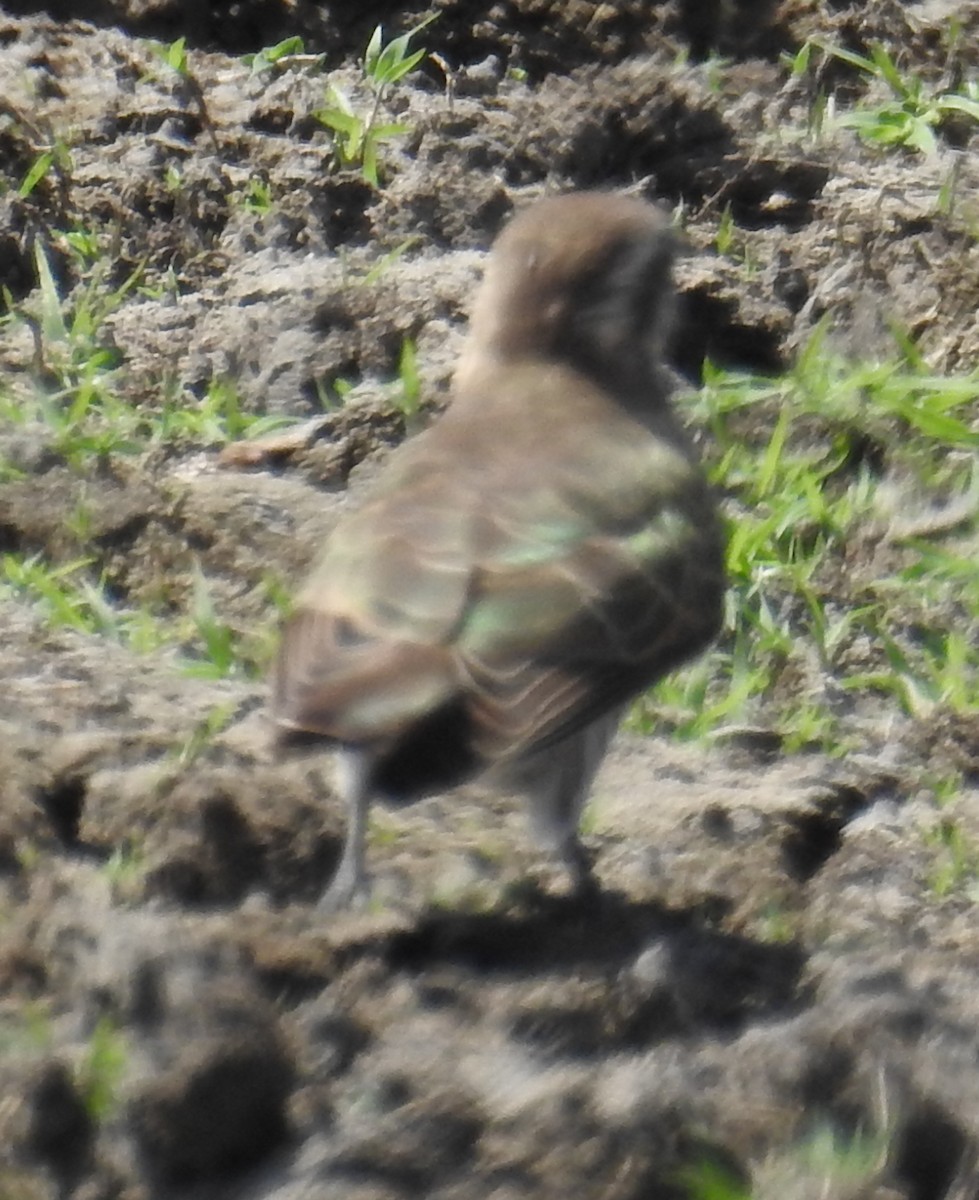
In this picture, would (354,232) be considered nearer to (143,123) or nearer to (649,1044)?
(143,123)

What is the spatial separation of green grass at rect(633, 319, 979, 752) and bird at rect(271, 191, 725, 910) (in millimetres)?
565

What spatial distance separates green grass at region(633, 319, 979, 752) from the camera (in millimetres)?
5238

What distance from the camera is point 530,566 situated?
4156 mm

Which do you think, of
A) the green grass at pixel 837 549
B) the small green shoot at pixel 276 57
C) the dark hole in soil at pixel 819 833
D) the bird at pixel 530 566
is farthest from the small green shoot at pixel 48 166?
the dark hole in soil at pixel 819 833

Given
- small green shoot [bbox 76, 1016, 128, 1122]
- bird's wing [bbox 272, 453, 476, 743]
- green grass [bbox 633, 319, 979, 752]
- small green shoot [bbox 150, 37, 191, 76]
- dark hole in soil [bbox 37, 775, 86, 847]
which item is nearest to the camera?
small green shoot [bbox 76, 1016, 128, 1122]

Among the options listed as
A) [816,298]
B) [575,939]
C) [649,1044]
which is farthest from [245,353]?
[649,1044]

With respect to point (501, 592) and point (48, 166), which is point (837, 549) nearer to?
point (501, 592)

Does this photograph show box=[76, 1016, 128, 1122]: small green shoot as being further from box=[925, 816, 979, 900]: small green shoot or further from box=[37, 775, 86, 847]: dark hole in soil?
box=[925, 816, 979, 900]: small green shoot

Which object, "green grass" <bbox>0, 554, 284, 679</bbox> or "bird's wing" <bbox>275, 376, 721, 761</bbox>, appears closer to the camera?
"bird's wing" <bbox>275, 376, 721, 761</bbox>

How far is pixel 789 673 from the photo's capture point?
5.32 meters

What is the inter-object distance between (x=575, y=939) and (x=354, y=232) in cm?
267

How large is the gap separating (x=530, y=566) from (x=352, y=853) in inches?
22.3

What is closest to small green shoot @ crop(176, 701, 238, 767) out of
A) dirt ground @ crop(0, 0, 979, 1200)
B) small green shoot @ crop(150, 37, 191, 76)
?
dirt ground @ crop(0, 0, 979, 1200)

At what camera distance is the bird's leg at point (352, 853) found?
3.96 m
